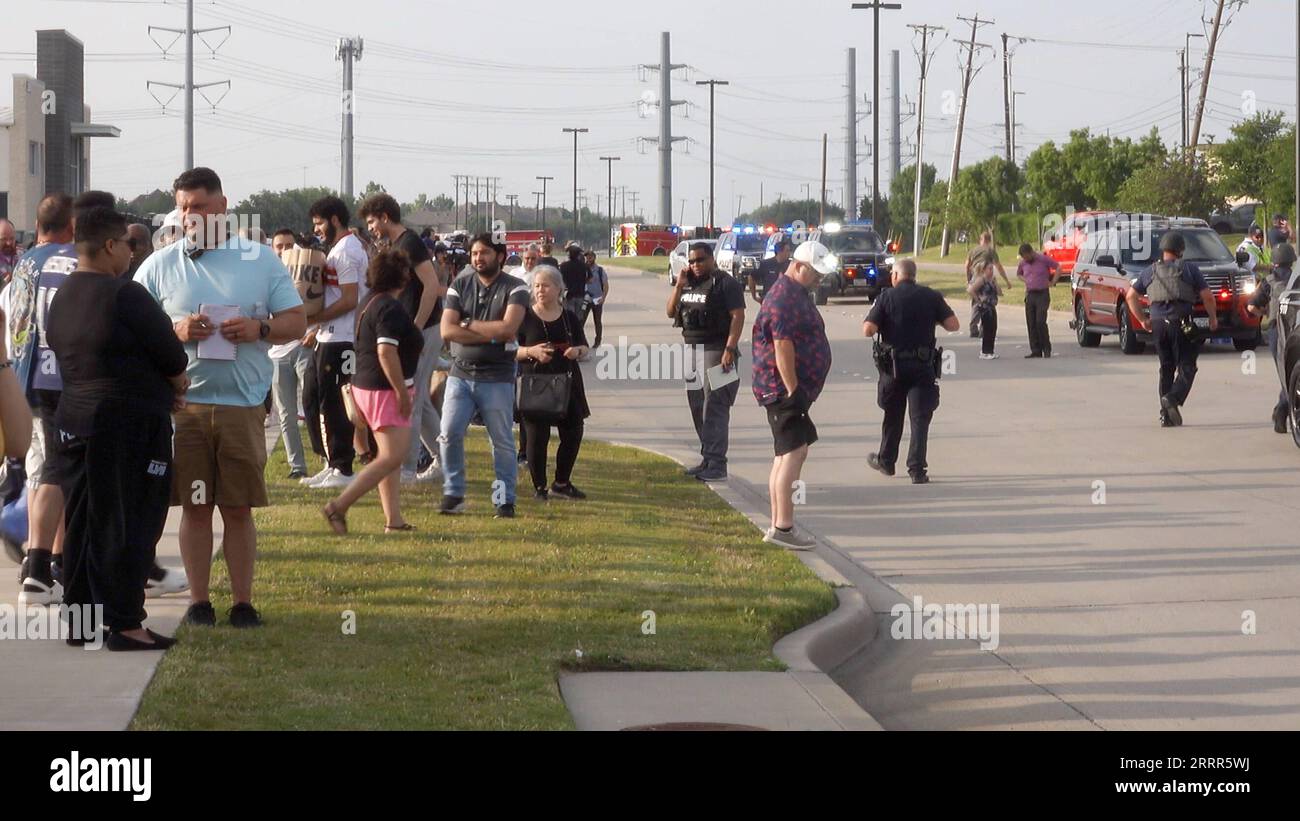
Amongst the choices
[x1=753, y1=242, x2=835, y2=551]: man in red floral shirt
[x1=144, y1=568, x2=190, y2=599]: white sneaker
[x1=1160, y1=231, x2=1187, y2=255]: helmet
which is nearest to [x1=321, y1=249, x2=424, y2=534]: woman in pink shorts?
[x1=144, y1=568, x2=190, y2=599]: white sneaker

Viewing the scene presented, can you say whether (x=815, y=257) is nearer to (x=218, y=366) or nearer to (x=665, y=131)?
(x=218, y=366)

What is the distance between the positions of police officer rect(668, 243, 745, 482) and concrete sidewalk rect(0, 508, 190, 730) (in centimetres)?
634

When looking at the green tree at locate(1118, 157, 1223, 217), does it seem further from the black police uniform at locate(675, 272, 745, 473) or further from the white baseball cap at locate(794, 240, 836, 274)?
the white baseball cap at locate(794, 240, 836, 274)

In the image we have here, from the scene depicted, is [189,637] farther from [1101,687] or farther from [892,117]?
[892,117]

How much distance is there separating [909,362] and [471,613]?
6549mm

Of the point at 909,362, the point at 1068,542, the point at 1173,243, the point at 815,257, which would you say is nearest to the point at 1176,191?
the point at 1173,243

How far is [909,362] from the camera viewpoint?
13844mm

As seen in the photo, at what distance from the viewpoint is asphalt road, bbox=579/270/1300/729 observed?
24.5 ft

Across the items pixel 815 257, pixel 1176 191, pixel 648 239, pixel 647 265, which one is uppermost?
pixel 648 239

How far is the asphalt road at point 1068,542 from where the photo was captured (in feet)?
24.5

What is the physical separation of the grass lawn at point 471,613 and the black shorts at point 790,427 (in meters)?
0.67

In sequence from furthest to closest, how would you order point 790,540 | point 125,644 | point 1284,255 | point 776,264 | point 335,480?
1. point 776,264
2. point 1284,255
3. point 335,480
4. point 790,540
5. point 125,644

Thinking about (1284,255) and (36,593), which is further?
(1284,255)

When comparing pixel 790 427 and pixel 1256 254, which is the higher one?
pixel 1256 254
